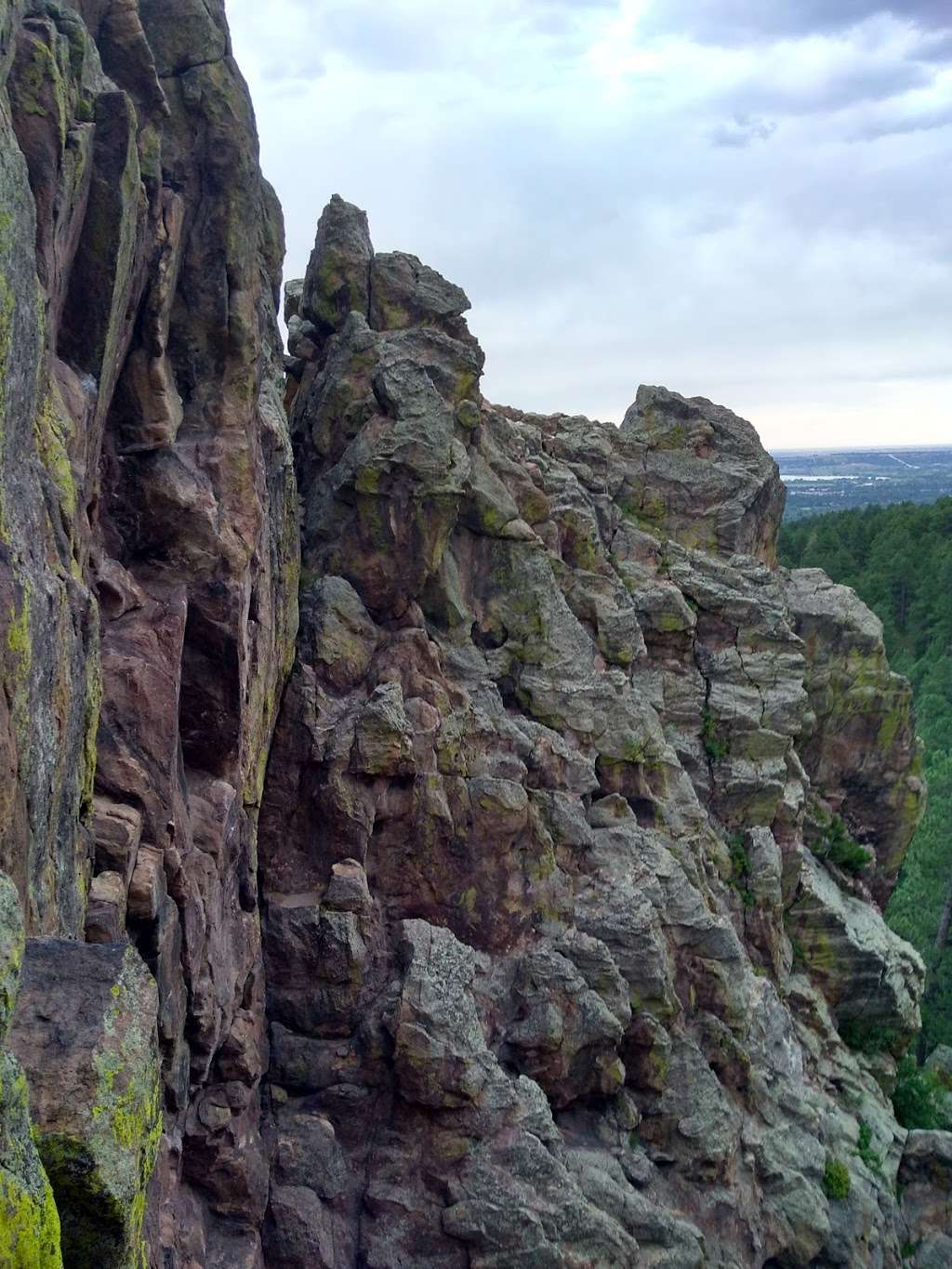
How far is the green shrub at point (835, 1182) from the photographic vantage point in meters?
31.4

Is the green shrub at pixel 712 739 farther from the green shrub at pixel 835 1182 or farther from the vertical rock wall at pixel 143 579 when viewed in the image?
the vertical rock wall at pixel 143 579

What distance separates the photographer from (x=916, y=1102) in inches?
1593

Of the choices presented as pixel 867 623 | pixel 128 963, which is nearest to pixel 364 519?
Result: pixel 128 963

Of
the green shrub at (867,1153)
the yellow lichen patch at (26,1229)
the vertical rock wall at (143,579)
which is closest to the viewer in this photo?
the yellow lichen patch at (26,1229)

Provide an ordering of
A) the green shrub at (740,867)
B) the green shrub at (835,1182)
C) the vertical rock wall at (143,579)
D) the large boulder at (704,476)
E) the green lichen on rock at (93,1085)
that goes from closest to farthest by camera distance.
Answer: the green lichen on rock at (93,1085) → the vertical rock wall at (143,579) → the green shrub at (835,1182) → the green shrub at (740,867) → the large boulder at (704,476)

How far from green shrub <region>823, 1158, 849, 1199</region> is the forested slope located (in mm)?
34827

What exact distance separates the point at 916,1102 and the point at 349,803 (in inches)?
1066

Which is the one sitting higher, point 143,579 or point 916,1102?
point 143,579

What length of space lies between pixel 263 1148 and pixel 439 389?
69.7 feet

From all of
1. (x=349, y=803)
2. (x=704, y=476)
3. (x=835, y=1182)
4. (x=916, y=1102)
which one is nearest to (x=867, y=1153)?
(x=835, y=1182)

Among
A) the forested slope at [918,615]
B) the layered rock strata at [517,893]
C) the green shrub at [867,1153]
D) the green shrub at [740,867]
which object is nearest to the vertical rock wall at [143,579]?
the layered rock strata at [517,893]

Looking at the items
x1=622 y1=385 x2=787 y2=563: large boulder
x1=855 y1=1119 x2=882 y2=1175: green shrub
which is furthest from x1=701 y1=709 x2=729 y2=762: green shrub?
x1=855 y1=1119 x2=882 y2=1175: green shrub

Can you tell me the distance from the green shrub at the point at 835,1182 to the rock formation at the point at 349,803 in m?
0.27

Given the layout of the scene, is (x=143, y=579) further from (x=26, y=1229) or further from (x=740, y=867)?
(x=740, y=867)
